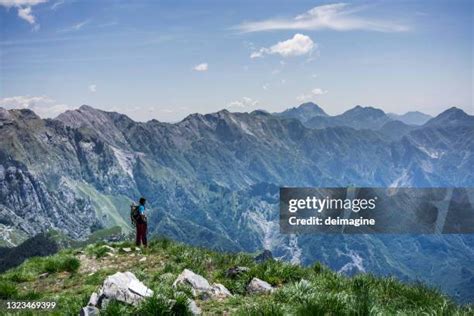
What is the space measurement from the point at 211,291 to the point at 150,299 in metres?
3.91

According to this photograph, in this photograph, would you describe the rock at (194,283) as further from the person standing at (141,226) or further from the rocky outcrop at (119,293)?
the person standing at (141,226)

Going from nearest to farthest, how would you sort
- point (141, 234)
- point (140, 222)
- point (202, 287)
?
point (202, 287)
point (141, 234)
point (140, 222)

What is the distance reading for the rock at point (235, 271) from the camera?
51.9ft

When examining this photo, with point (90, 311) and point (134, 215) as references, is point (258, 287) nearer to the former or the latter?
point (90, 311)

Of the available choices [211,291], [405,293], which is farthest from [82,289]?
[405,293]

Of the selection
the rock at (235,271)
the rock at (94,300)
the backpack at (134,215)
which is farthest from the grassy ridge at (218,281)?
the backpack at (134,215)

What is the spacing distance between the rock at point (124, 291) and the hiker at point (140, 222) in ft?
37.1

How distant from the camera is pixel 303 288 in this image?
12055 mm

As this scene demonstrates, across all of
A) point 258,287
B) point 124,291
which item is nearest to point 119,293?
point 124,291

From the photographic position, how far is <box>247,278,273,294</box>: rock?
13.7 meters

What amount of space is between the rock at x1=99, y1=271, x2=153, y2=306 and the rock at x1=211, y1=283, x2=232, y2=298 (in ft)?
9.50

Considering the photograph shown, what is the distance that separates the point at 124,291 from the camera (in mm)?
11133

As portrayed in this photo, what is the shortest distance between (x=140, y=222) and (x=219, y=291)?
11.3 m

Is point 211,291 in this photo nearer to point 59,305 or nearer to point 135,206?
point 59,305
